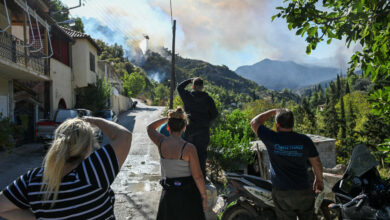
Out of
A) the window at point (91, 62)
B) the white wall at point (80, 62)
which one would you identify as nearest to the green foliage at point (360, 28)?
the white wall at point (80, 62)

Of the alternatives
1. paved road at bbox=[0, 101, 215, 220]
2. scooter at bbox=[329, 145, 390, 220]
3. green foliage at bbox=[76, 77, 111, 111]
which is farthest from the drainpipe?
scooter at bbox=[329, 145, 390, 220]

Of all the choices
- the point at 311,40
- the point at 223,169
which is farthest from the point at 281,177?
the point at 223,169

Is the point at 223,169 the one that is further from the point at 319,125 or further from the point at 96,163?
the point at 319,125

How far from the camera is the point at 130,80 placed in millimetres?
69375

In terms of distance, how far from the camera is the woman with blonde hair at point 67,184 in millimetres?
1695

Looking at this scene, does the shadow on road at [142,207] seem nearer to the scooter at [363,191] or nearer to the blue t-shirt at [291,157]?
the blue t-shirt at [291,157]

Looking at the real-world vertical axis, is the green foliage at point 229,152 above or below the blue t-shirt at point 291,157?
below

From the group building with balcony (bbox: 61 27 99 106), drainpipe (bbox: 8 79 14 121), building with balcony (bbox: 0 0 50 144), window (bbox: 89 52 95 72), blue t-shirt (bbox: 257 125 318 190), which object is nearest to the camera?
blue t-shirt (bbox: 257 125 318 190)

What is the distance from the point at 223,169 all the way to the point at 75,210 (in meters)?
5.11

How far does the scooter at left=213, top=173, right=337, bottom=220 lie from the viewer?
3771 mm

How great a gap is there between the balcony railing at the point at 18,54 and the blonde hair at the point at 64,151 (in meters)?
11.2

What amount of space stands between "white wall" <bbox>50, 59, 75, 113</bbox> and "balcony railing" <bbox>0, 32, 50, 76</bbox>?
1.89 m

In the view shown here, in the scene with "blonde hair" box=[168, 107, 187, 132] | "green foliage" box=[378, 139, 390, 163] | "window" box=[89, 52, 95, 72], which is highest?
"window" box=[89, 52, 95, 72]

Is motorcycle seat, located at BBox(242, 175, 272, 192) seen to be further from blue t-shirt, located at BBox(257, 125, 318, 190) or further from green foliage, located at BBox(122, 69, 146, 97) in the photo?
green foliage, located at BBox(122, 69, 146, 97)
